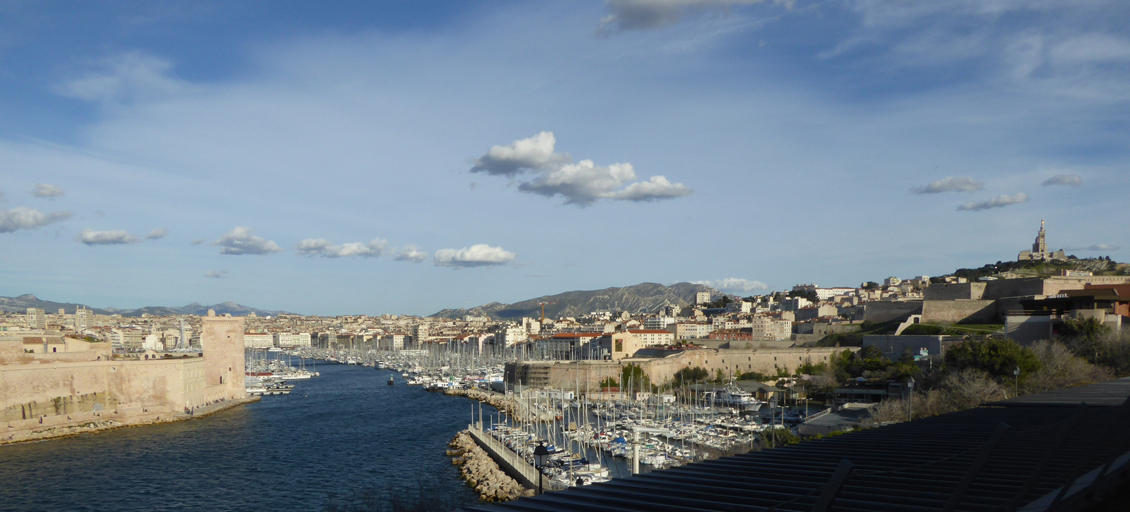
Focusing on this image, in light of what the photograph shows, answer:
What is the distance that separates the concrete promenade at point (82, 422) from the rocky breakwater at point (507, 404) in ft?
40.3

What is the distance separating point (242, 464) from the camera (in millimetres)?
18719

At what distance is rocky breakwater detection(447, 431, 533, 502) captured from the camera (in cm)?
1473

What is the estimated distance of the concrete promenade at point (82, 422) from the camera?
22.1 m

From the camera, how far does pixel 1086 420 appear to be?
536 centimetres

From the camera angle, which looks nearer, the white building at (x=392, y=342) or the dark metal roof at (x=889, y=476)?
the dark metal roof at (x=889, y=476)

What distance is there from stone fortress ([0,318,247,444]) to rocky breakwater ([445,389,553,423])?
11574 mm

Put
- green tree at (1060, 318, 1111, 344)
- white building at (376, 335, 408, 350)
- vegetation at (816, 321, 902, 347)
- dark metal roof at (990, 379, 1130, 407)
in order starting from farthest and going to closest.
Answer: white building at (376, 335, 408, 350) → vegetation at (816, 321, 902, 347) → green tree at (1060, 318, 1111, 344) → dark metal roof at (990, 379, 1130, 407)

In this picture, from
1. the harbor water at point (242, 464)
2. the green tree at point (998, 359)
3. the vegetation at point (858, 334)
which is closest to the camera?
the harbor water at point (242, 464)

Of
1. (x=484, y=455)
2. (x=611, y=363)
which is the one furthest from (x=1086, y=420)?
(x=611, y=363)

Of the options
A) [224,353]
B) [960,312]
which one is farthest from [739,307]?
[224,353]

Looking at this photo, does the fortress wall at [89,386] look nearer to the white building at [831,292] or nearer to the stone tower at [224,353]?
the stone tower at [224,353]

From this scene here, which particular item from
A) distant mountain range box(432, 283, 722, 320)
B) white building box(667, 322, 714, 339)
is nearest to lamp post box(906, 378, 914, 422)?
white building box(667, 322, 714, 339)

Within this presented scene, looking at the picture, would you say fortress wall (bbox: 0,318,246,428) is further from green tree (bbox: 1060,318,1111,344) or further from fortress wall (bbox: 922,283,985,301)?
fortress wall (bbox: 922,283,985,301)

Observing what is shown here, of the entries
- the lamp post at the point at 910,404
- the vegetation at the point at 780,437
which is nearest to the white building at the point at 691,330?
the vegetation at the point at 780,437
